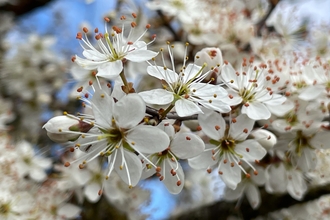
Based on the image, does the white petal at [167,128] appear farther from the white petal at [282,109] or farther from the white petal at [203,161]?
the white petal at [282,109]

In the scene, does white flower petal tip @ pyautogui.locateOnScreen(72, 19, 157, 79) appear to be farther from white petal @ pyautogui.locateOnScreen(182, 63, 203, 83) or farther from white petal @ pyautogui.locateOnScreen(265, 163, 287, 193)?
white petal @ pyautogui.locateOnScreen(265, 163, 287, 193)

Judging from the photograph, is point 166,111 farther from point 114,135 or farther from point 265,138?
point 265,138

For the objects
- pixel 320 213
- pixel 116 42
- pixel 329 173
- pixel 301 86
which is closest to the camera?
pixel 116 42

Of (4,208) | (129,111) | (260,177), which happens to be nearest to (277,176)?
(260,177)

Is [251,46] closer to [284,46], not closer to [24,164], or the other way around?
[284,46]

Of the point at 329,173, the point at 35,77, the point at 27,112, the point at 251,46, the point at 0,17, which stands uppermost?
the point at 251,46

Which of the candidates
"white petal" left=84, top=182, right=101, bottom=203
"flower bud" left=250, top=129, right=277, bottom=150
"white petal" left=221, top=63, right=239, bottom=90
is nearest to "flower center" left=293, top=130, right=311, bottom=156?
"flower bud" left=250, top=129, right=277, bottom=150

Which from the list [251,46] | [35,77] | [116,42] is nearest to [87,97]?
[116,42]
